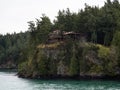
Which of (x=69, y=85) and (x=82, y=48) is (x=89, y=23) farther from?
(x=69, y=85)

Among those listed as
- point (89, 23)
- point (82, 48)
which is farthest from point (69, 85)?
point (89, 23)

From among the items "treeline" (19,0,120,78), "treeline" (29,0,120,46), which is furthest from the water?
"treeline" (29,0,120,46)

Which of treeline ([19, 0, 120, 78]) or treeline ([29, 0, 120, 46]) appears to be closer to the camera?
treeline ([19, 0, 120, 78])

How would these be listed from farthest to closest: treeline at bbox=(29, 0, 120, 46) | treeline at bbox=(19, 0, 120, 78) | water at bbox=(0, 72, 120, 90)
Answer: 1. treeline at bbox=(29, 0, 120, 46)
2. treeline at bbox=(19, 0, 120, 78)
3. water at bbox=(0, 72, 120, 90)

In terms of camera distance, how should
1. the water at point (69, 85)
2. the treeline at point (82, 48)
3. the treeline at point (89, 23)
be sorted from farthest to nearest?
the treeline at point (89, 23)
the treeline at point (82, 48)
the water at point (69, 85)

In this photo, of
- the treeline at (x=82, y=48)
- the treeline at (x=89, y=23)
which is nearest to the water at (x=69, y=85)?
the treeline at (x=82, y=48)

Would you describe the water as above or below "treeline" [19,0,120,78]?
below

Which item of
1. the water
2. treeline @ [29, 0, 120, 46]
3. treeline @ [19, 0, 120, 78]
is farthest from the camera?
treeline @ [29, 0, 120, 46]

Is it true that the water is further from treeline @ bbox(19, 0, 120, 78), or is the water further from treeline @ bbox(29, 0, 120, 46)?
treeline @ bbox(29, 0, 120, 46)

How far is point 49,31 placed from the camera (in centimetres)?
11744

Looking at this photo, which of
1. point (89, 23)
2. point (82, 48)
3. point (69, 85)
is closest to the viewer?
point (69, 85)

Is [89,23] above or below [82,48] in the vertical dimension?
above

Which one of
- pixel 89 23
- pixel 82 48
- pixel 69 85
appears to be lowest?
pixel 69 85

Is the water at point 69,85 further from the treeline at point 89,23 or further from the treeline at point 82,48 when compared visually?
the treeline at point 89,23
